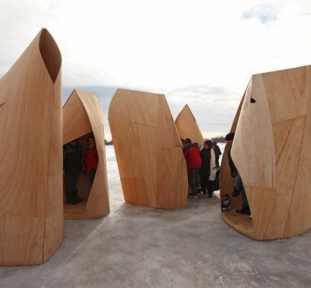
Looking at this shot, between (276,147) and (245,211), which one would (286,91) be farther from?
(245,211)

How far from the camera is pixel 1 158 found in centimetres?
324

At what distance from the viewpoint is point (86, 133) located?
5.49 m

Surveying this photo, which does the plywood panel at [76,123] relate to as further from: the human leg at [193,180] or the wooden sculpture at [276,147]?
the wooden sculpture at [276,147]

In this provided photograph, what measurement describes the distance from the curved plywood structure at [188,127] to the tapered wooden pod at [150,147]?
2.57m

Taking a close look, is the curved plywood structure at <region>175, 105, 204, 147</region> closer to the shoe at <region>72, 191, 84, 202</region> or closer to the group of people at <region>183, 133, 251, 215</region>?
the group of people at <region>183, 133, 251, 215</region>

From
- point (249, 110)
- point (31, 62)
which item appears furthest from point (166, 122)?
point (31, 62)

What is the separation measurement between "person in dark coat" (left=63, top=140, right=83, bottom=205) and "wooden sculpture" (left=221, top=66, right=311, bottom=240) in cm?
386

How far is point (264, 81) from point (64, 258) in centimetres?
389

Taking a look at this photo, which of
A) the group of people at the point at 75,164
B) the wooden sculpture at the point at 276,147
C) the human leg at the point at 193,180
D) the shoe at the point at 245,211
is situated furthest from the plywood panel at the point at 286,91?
the group of people at the point at 75,164

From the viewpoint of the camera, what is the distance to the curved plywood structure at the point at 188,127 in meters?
8.38

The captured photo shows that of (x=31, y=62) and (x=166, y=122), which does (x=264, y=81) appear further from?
(x=31, y=62)

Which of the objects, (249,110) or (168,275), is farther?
(249,110)

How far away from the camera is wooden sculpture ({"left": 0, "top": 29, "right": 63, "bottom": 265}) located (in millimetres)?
3230

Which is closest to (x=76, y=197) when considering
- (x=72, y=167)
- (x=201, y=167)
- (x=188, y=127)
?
(x=72, y=167)
